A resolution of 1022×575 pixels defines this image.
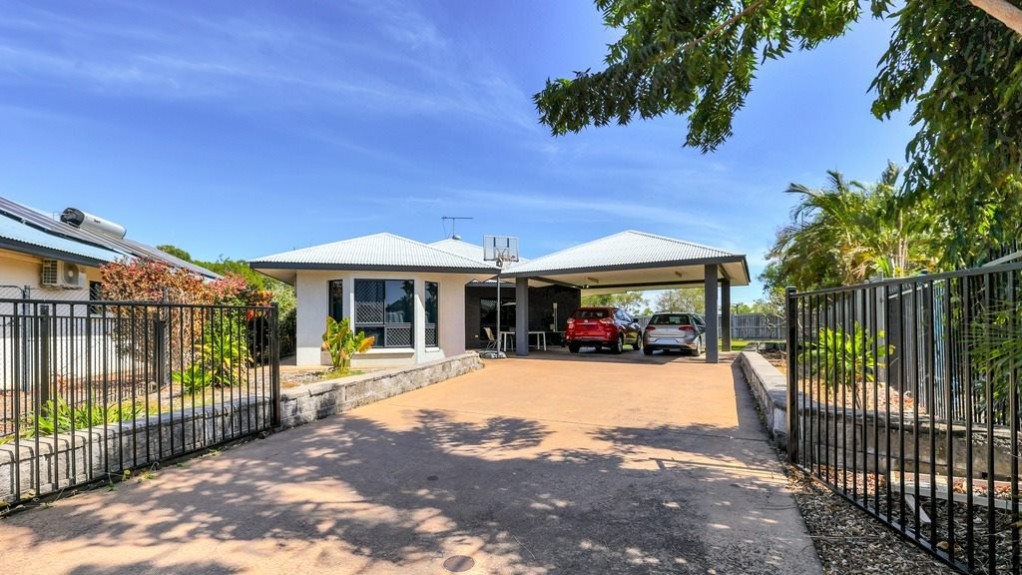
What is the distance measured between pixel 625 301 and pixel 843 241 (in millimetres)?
33686

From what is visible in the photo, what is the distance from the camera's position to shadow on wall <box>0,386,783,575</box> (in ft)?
8.80

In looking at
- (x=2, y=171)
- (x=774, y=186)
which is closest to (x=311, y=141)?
(x=2, y=171)

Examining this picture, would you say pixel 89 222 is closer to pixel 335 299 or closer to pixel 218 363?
pixel 335 299

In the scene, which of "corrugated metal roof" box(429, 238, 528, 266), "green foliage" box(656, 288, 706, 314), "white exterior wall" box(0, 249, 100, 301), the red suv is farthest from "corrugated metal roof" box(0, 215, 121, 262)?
"green foliage" box(656, 288, 706, 314)

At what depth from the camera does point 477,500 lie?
3514mm

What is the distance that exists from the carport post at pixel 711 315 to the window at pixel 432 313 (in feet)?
24.9

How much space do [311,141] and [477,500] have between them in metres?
13.8

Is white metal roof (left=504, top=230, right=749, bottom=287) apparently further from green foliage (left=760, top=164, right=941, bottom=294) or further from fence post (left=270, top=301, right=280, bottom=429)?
fence post (left=270, top=301, right=280, bottom=429)

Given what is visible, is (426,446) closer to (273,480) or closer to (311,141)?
(273,480)

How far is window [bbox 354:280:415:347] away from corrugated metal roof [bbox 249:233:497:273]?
65 cm

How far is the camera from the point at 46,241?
29.1 feet

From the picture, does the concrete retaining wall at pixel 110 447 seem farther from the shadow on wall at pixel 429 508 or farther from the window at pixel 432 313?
the window at pixel 432 313

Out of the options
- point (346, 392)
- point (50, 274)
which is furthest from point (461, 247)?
point (346, 392)

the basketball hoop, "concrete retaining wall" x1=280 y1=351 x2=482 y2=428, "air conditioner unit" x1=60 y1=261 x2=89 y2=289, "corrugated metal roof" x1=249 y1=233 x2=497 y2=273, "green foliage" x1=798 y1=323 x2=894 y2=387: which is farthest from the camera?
the basketball hoop
